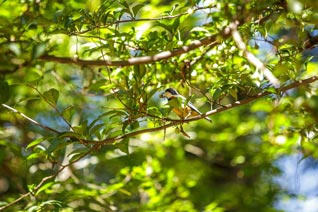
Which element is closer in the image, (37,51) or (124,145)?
(37,51)

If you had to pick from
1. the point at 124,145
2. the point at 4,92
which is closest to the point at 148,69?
the point at 124,145

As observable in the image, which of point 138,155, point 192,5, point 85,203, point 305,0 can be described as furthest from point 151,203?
point 305,0

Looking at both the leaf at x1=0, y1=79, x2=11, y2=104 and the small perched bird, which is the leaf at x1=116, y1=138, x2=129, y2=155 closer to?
the small perched bird

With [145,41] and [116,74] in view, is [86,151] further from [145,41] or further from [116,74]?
[145,41]

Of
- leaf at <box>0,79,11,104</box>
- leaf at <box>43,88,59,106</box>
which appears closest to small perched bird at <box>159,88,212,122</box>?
leaf at <box>43,88,59,106</box>

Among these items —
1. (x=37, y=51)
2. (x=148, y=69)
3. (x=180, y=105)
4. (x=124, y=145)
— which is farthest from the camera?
(x=148, y=69)

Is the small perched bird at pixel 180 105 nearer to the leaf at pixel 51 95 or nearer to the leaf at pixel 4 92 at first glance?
the leaf at pixel 51 95

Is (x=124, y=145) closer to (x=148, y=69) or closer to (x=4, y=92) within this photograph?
(x=148, y=69)

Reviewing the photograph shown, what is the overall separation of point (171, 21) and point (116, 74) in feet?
0.71

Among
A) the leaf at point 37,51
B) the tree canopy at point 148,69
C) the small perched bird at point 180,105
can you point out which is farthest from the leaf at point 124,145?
the leaf at point 37,51

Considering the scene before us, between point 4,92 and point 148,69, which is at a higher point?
point 148,69

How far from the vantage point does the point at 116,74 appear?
56.0 inches

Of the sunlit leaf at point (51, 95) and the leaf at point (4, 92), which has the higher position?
the sunlit leaf at point (51, 95)

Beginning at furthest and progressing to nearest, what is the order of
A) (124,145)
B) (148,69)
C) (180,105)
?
(148,69), (124,145), (180,105)
